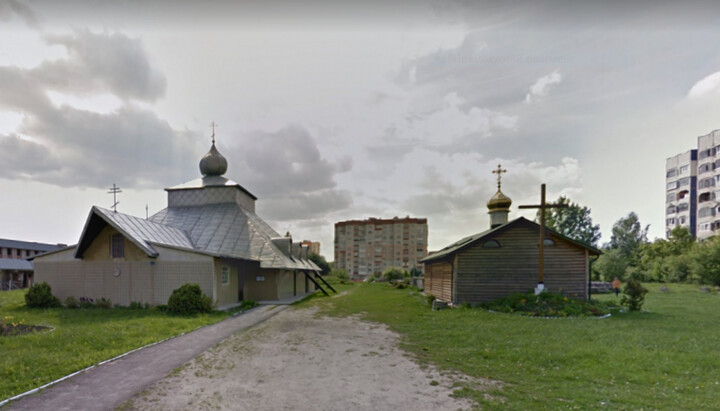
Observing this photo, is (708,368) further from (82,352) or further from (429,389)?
(82,352)

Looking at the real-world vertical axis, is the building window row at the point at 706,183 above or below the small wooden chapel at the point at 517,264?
above

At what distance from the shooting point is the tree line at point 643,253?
28844 millimetres

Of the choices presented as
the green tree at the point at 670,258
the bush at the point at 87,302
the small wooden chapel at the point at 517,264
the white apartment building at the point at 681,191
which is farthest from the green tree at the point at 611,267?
the bush at the point at 87,302

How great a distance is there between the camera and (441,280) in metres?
20.7

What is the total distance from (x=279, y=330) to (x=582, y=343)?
957 centimetres

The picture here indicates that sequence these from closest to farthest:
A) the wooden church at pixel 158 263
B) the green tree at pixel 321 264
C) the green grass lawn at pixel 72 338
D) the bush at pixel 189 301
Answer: the green grass lawn at pixel 72 338, the bush at pixel 189 301, the wooden church at pixel 158 263, the green tree at pixel 321 264

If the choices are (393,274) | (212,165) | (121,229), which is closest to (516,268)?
(121,229)

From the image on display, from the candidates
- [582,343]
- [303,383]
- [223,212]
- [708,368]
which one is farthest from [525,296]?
[223,212]

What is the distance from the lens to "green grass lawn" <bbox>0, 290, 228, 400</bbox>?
6434 millimetres

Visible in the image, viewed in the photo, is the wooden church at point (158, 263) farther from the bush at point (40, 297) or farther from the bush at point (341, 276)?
the bush at point (341, 276)

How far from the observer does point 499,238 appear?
56.4 ft

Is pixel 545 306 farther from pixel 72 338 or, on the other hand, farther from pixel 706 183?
pixel 706 183

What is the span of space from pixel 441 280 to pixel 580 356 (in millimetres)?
13085

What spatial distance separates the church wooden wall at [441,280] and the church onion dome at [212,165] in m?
20.3
